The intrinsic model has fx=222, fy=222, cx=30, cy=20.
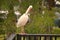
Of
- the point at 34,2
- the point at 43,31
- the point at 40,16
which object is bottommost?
the point at 43,31

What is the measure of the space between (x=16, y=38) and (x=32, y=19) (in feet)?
11.3

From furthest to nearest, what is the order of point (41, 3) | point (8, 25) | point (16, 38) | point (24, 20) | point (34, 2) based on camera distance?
point (41, 3) → point (34, 2) → point (8, 25) → point (24, 20) → point (16, 38)

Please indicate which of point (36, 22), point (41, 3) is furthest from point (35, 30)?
point (41, 3)

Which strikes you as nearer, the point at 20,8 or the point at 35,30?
the point at 35,30

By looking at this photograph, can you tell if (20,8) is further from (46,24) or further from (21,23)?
(21,23)

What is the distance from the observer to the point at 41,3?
6.46m

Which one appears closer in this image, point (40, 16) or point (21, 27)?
point (21, 27)

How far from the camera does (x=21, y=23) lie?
469 cm

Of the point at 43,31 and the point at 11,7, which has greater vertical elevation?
the point at 11,7

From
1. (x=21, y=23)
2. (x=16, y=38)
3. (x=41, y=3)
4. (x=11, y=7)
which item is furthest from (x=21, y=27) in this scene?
(x=16, y=38)

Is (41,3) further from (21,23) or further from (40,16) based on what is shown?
(21,23)

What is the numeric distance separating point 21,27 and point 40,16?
1.19 meters

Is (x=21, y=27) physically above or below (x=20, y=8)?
below

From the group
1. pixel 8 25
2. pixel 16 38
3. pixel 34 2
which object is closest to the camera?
pixel 16 38
